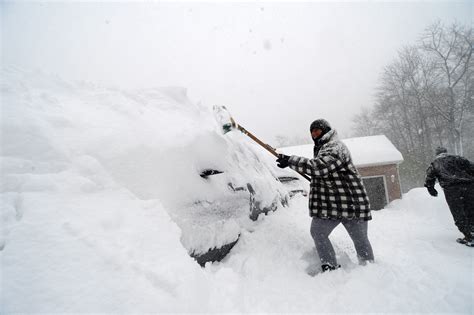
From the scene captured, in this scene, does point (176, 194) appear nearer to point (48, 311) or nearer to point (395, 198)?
point (48, 311)

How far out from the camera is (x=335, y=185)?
2.21m

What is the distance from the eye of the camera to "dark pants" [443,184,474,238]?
3.24 metres

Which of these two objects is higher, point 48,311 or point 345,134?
point 48,311

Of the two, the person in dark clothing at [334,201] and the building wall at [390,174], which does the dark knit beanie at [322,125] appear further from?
the building wall at [390,174]

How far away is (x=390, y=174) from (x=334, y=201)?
13.2 meters

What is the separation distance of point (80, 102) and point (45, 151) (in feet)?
2.91

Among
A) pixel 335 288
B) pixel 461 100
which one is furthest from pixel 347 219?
pixel 461 100

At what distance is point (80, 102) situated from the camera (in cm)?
228

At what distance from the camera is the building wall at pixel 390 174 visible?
41.7ft

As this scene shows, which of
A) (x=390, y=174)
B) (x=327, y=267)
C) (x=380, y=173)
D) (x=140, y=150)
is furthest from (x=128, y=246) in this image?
(x=390, y=174)

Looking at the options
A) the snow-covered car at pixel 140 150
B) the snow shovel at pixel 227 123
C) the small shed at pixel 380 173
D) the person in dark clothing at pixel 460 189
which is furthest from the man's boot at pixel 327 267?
the small shed at pixel 380 173

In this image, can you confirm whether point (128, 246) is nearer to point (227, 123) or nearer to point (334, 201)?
point (334, 201)

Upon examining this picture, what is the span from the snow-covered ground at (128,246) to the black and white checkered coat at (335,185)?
515 mm

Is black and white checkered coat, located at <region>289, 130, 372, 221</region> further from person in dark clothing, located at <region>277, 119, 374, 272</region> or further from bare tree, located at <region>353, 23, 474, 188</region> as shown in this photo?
bare tree, located at <region>353, 23, 474, 188</region>
